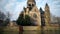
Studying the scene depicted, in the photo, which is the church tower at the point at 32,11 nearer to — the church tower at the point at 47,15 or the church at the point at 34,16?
the church at the point at 34,16

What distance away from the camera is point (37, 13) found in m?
5.42

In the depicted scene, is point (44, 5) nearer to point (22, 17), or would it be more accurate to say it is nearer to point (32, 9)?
point (32, 9)

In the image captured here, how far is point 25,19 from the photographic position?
5395 millimetres

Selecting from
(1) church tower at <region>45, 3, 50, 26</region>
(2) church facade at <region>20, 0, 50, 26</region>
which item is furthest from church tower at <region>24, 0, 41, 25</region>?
(1) church tower at <region>45, 3, 50, 26</region>

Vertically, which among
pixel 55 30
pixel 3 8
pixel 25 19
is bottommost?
pixel 55 30

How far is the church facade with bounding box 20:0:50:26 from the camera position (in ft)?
17.7

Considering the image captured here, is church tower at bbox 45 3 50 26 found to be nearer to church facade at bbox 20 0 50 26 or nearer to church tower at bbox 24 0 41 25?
church facade at bbox 20 0 50 26

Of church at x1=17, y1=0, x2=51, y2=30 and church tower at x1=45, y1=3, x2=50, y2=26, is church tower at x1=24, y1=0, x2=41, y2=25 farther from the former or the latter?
church tower at x1=45, y1=3, x2=50, y2=26

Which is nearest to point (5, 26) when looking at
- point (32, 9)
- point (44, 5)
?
point (32, 9)

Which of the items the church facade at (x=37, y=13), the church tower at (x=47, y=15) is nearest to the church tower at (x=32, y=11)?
the church facade at (x=37, y=13)

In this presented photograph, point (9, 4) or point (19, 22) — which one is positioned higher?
point (9, 4)

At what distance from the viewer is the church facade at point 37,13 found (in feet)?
17.7

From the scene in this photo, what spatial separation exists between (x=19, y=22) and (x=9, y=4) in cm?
63

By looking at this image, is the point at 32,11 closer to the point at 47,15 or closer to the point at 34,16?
Result: the point at 34,16
